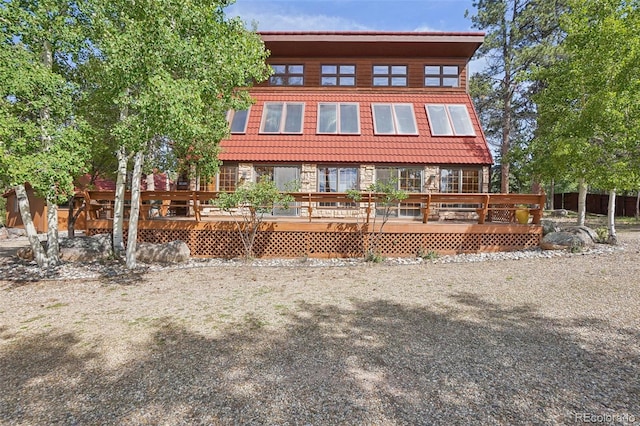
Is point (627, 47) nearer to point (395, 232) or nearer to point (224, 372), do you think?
point (395, 232)

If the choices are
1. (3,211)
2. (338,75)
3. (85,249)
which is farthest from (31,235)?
(3,211)

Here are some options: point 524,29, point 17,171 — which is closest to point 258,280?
point 17,171

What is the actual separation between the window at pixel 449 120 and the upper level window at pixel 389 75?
74.8 inches

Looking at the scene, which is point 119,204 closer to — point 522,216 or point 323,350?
point 323,350

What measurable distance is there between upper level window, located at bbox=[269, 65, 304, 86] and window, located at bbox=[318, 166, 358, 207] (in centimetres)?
501

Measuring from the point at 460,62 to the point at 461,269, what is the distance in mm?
11068

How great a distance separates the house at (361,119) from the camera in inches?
500

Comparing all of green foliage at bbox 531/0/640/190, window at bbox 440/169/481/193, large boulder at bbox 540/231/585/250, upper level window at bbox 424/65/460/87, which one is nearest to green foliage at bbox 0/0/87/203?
window at bbox 440/169/481/193

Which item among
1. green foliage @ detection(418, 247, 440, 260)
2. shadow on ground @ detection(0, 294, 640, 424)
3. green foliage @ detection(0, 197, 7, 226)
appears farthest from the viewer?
green foliage @ detection(0, 197, 7, 226)

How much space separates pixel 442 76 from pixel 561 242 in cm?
903

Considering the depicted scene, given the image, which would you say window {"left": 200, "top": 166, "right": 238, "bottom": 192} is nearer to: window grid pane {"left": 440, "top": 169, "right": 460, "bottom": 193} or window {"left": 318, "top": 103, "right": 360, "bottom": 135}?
window {"left": 318, "top": 103, "right": 360, "bottom": 135}

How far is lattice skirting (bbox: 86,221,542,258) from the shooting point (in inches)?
371

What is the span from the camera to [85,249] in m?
8.61

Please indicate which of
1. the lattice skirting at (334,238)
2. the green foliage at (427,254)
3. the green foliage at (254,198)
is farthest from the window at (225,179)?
the green foliage at (427,254)
